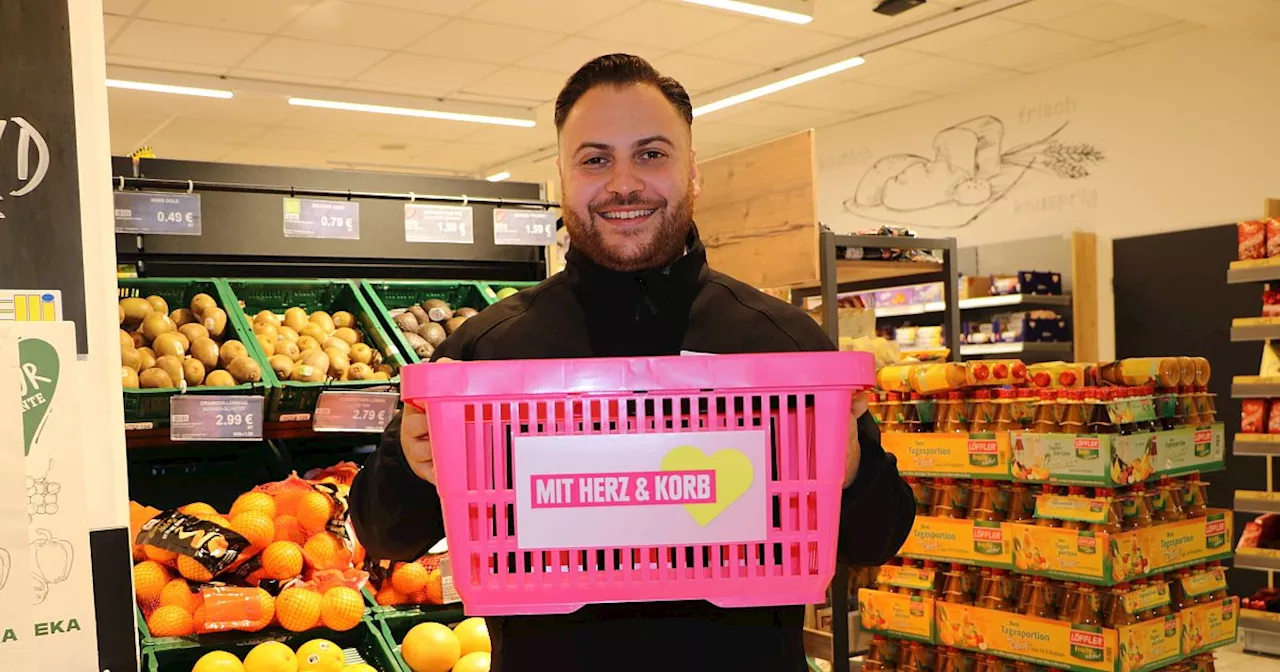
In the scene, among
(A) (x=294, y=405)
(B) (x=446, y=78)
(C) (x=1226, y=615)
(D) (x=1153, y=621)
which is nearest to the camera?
(A) (x=294, y=405)

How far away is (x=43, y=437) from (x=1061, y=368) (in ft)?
12.0

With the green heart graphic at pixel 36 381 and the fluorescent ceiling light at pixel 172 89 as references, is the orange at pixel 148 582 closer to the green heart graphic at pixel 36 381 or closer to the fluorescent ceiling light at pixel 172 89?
the green heart graphic at pixel 36 381

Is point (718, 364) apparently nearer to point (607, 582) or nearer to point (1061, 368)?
point (607, 582)

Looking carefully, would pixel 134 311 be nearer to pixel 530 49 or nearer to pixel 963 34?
pixel 530 49

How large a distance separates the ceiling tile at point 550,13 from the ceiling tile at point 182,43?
1.74 m

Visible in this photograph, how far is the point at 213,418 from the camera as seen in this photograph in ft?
9.76

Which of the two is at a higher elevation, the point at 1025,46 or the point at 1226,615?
the point at 1025,46

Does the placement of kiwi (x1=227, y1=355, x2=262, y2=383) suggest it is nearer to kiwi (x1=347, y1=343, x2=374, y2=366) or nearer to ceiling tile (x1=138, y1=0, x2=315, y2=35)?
kiwi (x1=347, y1=343, x2=374, y2=366)

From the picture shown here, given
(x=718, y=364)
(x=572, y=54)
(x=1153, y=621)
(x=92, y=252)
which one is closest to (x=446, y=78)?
(x=572, y=54)

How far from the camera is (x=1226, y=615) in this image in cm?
416

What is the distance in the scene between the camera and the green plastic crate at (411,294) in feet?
12.3

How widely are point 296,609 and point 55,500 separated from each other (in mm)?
1219

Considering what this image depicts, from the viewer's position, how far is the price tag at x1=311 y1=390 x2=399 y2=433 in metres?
3.14

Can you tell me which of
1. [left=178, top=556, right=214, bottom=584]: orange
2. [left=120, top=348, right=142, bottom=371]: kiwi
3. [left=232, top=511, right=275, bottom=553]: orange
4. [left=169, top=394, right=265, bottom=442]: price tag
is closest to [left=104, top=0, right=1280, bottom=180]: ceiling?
[left=120, top=348, right=142, bottom=371]: kiwi
